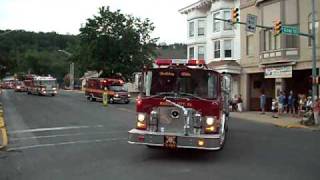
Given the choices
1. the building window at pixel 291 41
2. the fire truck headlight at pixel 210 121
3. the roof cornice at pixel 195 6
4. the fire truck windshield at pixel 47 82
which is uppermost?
the roof cornice at pixel 195 6

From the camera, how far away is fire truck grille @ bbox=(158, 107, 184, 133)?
1374cm

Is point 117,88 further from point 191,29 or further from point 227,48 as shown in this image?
point 227,48

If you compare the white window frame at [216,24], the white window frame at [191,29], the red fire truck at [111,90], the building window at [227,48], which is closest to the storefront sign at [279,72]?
the building window at [227,48]

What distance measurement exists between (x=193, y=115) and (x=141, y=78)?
1.99 meters

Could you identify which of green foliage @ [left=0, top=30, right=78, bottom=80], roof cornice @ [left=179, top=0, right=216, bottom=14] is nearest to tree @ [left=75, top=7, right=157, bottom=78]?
roof cornice @ [left=179, top=0, right=216, bottom=14]

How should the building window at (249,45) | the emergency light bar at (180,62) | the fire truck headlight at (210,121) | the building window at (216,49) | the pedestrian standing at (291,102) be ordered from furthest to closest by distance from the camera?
the building window at (216,49) → the building window at (249,45) → the pedestrian standing at (291,102) → the emergency light bar at (180,62) → the fire truck headlight at (210,121)

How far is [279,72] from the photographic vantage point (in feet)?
129

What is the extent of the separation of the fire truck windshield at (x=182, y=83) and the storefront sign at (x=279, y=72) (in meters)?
25.1

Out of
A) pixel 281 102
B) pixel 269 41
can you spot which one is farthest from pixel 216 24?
pixel 281 102

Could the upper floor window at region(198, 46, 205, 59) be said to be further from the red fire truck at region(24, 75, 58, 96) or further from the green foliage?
the green foliage

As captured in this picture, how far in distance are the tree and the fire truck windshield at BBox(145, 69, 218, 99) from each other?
2055 inches

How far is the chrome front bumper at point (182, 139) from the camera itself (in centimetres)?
1331

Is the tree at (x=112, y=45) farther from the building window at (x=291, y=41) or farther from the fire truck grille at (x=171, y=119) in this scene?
the fire truck grille at (x=171, y=119)

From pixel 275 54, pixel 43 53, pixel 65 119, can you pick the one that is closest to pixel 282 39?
pixel 275 54
